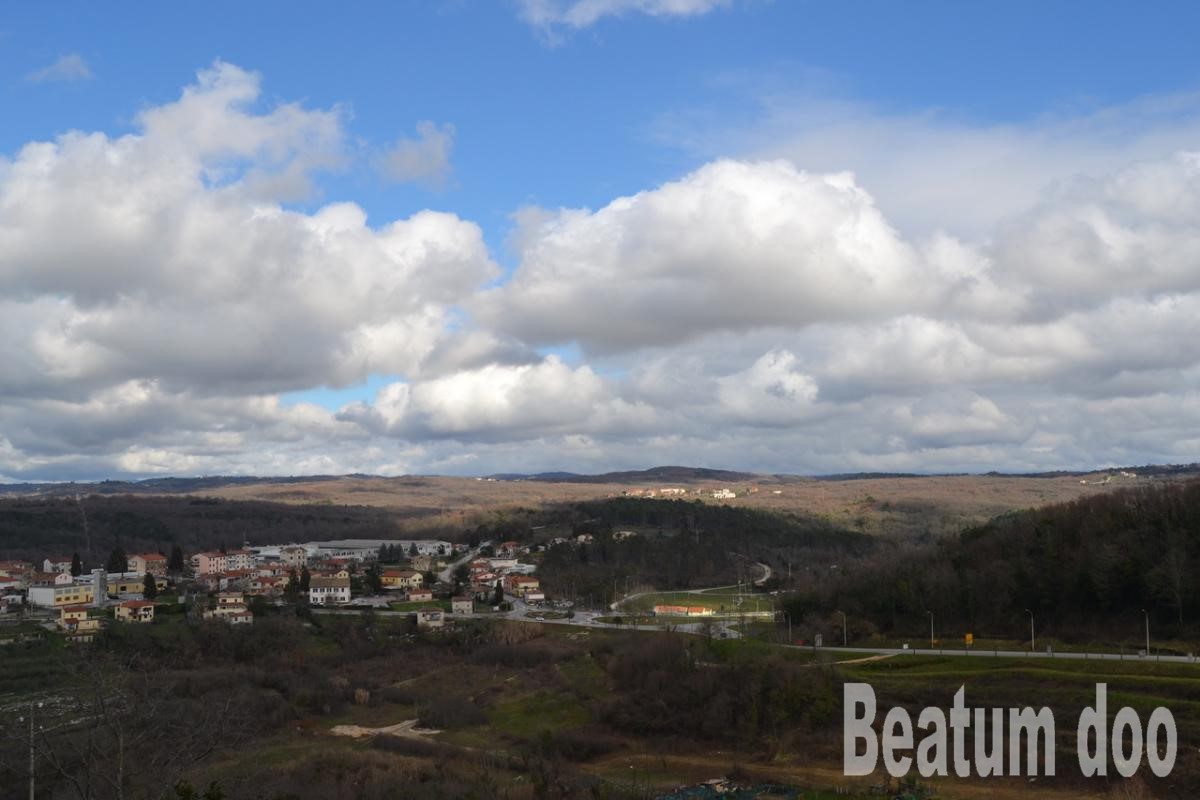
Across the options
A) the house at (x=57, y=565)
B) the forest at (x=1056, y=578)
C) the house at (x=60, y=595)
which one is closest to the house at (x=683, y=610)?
the forest at (x=1056, y=578)

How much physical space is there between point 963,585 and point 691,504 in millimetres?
96089

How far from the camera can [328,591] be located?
260 ft

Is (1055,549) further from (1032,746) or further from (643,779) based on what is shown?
(643,779)

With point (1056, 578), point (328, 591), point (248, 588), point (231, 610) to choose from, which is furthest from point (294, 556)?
point (1056, 578)

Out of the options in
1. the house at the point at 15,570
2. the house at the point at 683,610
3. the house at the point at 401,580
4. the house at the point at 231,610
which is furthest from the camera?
the house at the point at 401,580

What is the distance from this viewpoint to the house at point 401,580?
8762 cm

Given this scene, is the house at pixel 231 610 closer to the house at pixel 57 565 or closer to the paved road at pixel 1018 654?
the house at pixel 57 565

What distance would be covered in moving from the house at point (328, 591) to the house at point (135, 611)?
47.0 ft

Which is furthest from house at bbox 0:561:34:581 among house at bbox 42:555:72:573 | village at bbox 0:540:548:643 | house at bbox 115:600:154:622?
house at bbox 115:600:154:622

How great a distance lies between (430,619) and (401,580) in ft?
63.4

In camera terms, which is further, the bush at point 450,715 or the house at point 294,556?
the house at point 294,556

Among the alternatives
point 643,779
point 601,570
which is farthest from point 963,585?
point 601,570

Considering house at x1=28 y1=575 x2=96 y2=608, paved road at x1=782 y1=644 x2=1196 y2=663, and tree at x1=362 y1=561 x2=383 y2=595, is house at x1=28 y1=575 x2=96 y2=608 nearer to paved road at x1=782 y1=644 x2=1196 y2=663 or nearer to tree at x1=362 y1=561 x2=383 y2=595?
tree at x1=362 y1=561 x2=383 y2=595

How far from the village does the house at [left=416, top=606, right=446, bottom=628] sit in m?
0.07
